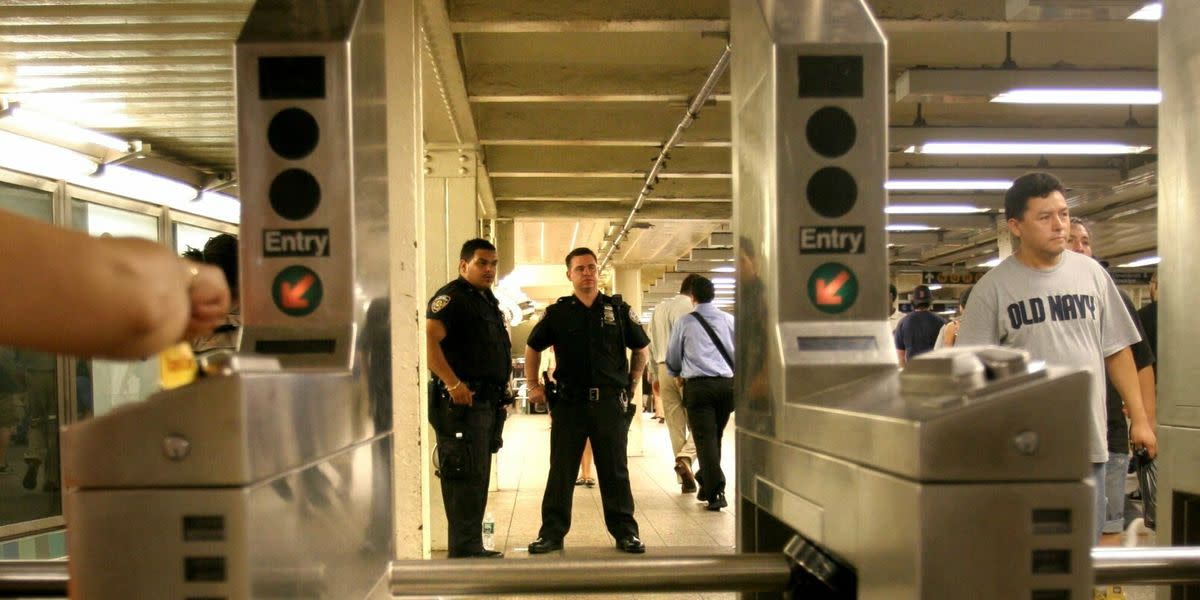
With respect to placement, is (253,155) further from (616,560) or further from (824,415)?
(824,415)

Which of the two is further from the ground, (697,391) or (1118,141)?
(1118,141)

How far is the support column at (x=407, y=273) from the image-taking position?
150 inches

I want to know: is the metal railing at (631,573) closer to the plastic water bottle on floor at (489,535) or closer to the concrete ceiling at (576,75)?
the concrete ceiling at (576,75)

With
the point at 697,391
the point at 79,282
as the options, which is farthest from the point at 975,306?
the point at 697,391

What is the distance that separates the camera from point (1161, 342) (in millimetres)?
2676

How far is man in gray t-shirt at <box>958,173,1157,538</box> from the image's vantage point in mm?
3049

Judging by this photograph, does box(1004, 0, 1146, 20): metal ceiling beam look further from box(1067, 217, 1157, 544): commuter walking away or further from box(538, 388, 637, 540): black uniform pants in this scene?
box(538, 388, 637, 540): black uniform pants

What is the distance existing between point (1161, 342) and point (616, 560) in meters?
1.81

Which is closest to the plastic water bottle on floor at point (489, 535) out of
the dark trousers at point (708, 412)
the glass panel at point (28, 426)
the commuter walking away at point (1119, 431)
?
the dark trousers at point (708, 412)

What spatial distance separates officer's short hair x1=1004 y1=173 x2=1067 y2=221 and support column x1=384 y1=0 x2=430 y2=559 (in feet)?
7.04

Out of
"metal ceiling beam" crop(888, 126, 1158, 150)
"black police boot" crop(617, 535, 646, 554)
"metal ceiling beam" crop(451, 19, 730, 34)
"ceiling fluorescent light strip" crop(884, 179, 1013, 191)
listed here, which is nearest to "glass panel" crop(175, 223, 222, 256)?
"metal ceiling beam" crop(451, 19, 730, 34)

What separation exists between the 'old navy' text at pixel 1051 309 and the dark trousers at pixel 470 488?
2.43 metres

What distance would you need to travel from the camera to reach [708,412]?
21.3 feet

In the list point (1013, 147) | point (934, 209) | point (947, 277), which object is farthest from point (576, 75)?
point (947, 277)
